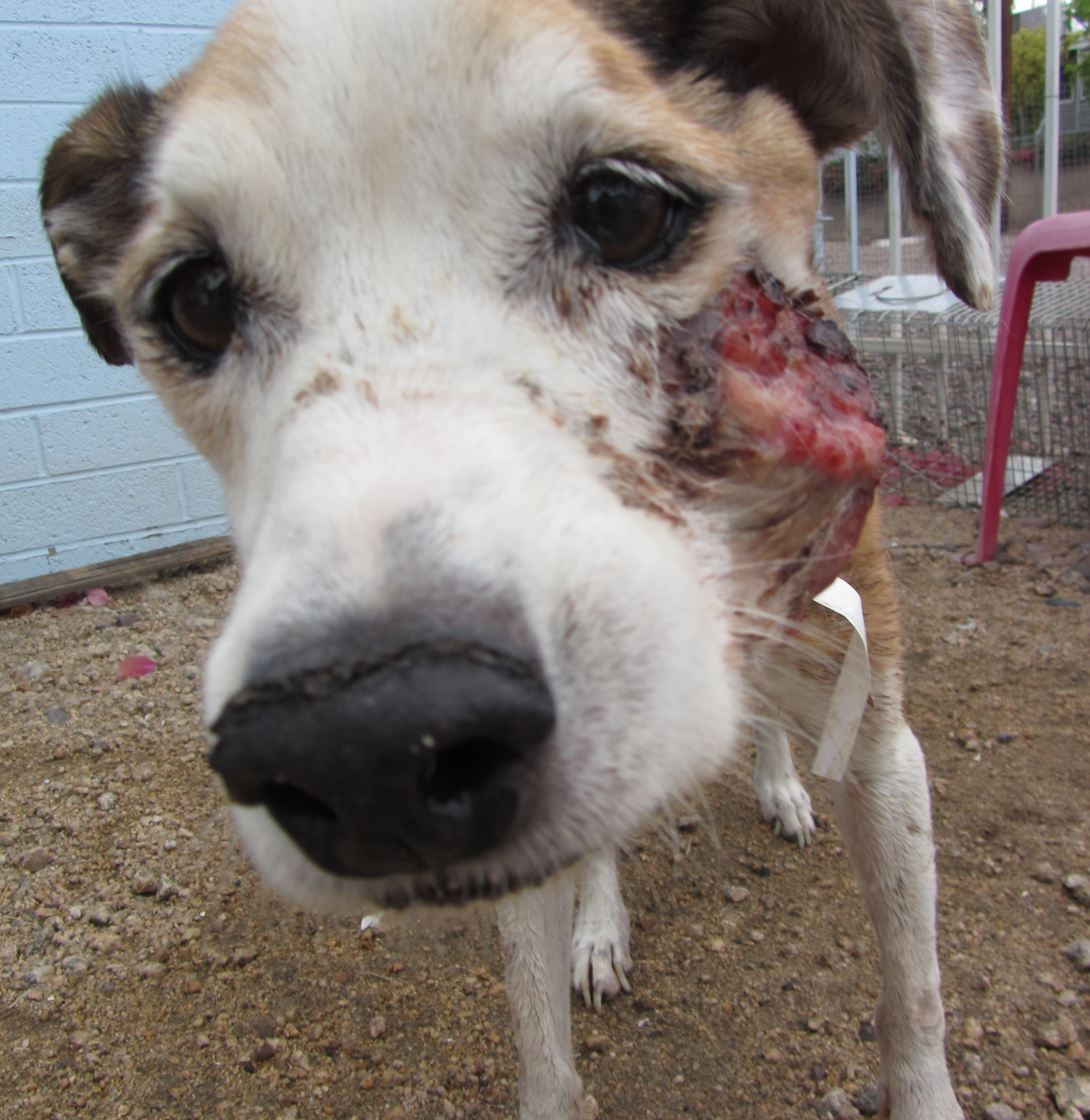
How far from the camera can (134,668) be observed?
413 centimetres

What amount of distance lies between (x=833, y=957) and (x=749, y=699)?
4.72 feet

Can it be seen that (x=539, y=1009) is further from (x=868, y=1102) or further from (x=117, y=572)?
(x=117, y=572)

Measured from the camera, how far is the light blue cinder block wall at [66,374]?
4297 mm

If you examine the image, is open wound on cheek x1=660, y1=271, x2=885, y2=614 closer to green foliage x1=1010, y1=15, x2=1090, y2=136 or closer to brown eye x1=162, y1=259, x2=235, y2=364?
brown eye x1=162, y1=259, x2=235, y2=364

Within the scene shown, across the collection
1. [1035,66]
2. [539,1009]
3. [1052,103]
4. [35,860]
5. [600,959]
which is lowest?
[600,959]

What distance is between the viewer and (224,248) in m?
1.39

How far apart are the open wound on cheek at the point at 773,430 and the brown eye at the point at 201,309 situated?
26.5 inches

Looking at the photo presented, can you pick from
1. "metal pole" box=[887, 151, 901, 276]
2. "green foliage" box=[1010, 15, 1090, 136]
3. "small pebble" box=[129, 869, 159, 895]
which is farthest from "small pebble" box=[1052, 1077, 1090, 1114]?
"green foliage" box=[1010, 15, 1090, 136]

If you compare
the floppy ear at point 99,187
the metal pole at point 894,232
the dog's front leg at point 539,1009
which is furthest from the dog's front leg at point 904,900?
the metal pole at point 894,232

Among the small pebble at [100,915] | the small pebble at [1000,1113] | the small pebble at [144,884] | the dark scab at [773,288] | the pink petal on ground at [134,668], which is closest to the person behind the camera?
the dark scab at [773,288]

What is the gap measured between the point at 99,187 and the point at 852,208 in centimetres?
610

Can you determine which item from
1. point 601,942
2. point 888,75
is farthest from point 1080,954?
point 888,75

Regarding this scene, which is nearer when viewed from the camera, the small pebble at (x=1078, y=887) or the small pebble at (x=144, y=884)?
the small pebble at (x=1078, y=887)

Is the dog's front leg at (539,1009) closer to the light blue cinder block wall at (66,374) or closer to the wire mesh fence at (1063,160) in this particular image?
the light blue cinder block wall at (66,374)
